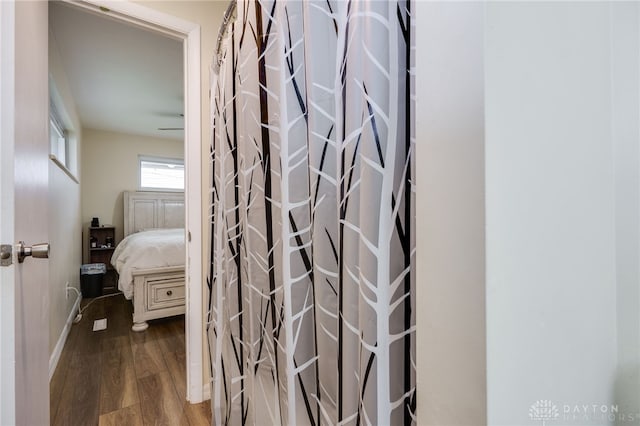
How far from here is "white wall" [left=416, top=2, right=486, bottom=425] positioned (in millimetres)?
285

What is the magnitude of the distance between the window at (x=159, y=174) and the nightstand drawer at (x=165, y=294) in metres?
2.74

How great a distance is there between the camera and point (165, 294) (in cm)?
257

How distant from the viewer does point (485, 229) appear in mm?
281

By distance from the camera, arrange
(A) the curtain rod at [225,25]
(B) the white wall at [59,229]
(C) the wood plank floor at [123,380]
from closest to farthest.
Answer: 1. (A) the curtain rod at [225,25]
2. (C) the wood plank floor at [123,380]
3. (B) the white wall at [59,229]

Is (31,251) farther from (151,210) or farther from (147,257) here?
(151,210)

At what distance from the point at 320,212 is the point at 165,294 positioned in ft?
8.42

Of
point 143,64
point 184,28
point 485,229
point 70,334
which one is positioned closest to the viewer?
point 485,229

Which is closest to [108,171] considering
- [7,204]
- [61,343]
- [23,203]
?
[61,343]

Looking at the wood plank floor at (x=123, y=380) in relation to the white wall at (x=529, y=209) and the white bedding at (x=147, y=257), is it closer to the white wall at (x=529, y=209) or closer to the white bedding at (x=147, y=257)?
the white bedding at (x=147, y=257)

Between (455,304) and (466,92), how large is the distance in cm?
24

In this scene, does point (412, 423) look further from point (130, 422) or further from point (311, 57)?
point (130, 422)

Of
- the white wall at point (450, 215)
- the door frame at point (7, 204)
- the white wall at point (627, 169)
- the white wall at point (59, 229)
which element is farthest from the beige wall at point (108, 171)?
the white wall at point (627, 169)

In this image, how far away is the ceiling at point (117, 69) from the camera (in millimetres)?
1993

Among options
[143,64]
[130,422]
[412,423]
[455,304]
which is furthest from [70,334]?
[455,304]
